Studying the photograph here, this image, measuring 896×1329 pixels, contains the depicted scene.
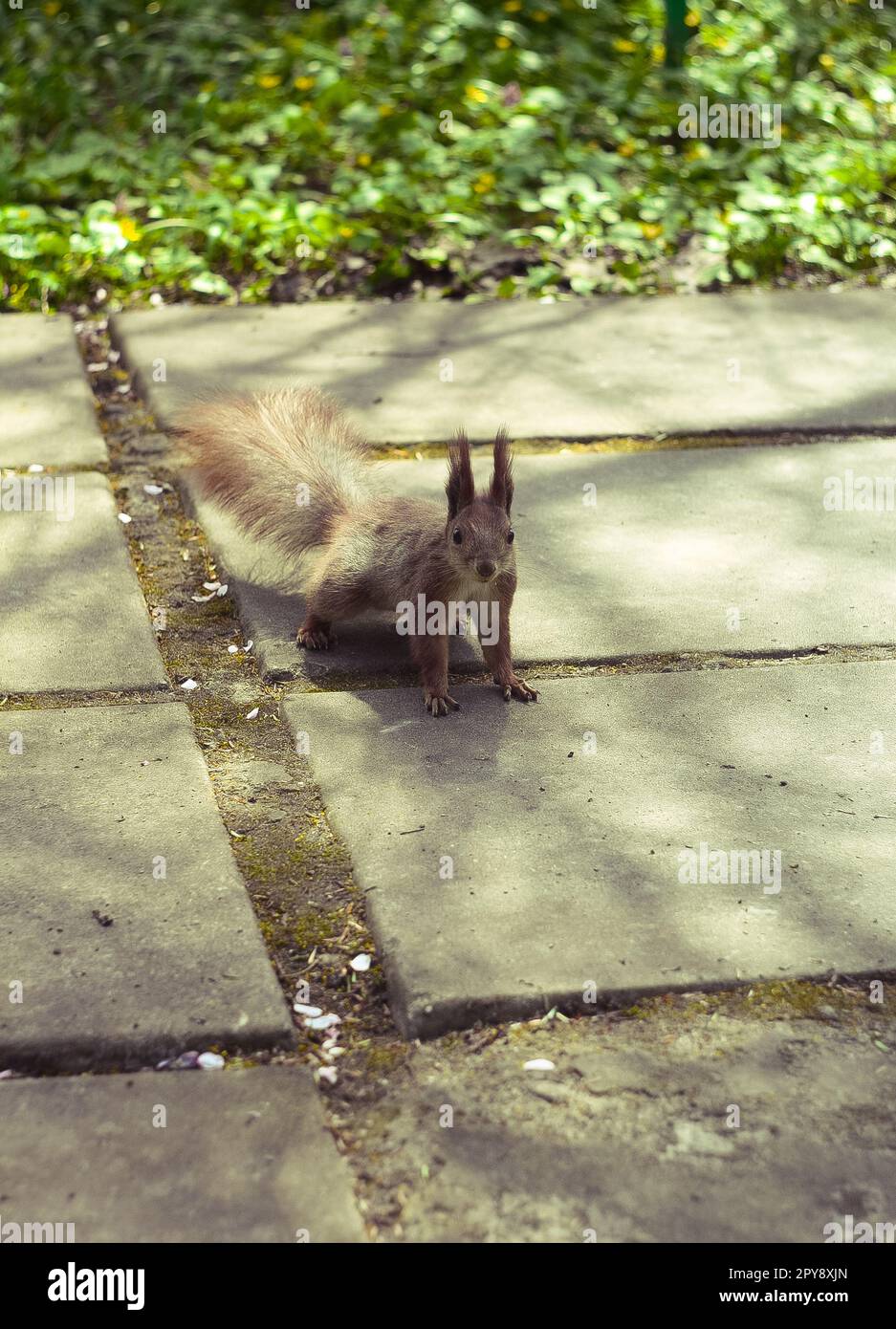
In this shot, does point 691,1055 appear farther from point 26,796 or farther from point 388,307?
point 388,307

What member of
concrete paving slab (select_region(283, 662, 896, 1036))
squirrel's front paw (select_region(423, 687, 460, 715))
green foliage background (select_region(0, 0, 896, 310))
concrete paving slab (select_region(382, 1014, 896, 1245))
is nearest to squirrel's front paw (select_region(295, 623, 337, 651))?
concrete paving slab (select_region(283, 662, 896, 1036))

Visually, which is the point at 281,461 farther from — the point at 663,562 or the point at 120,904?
the point at 120,904

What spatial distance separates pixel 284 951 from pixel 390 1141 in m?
0.47

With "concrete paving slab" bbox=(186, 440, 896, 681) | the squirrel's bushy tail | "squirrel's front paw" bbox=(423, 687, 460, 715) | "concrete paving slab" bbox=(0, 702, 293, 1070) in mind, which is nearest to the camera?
"concrete paving slab" bbox=(0, 702, 293, 1070)

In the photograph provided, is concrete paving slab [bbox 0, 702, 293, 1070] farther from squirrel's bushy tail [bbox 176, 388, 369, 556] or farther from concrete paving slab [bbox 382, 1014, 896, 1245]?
squirrel's bushy tail [bbox 176, 388, 369, 556]

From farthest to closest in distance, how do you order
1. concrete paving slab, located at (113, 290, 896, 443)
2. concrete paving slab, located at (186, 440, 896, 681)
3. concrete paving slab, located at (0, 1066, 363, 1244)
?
concrete paving slab, located at (113, 290, 896, 443) → concrete paving slab, located at (186, 440, 896, 681) → concrete paving slab, located at (0, 1066, 363, 1244)

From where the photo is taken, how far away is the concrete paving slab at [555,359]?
4520 mm

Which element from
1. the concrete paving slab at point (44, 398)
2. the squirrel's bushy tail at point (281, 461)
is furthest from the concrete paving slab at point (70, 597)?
the squirrel's bushy tail at point (281, 461)

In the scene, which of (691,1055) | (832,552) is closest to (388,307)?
(832,552)

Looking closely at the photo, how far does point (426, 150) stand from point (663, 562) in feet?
12.0

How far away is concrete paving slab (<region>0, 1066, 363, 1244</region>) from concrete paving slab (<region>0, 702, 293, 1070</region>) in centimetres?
9

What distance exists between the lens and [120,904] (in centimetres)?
243

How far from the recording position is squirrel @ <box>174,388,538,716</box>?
3.10 meters

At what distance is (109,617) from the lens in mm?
3389
